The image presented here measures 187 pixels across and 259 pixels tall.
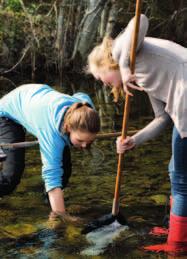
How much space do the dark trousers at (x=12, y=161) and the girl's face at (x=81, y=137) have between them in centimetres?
66

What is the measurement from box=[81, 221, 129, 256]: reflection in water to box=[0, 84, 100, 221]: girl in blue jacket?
0.35m

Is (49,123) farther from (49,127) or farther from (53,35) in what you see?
(53,35)

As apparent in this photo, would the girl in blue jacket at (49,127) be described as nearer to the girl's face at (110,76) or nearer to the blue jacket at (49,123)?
the blue jacket at (49,123)

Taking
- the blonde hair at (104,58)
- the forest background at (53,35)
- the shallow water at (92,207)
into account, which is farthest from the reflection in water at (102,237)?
the forest background at (53,35)

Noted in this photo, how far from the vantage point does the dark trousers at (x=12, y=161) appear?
15.9 ft

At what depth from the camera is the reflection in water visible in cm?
422

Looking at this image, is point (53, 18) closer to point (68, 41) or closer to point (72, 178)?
point (68, 41)

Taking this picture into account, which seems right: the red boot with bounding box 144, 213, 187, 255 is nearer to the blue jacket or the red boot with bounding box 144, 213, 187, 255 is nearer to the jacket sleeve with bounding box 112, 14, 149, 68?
the blue jacket

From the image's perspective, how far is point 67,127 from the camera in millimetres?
4121

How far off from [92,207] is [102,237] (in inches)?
28.0

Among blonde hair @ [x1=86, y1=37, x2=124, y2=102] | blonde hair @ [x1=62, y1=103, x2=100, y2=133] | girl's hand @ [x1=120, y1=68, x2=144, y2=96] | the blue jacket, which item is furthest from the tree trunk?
girl's hand @ [x1=120, y1=68, x2=144, y2=96]

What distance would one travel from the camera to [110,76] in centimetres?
376

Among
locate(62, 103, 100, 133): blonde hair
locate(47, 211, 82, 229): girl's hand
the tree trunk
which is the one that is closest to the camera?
locate(62, 103, 100, 133): blonde hair

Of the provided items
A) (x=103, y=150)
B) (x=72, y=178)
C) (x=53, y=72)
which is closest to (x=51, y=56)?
(x=53, y=72)
